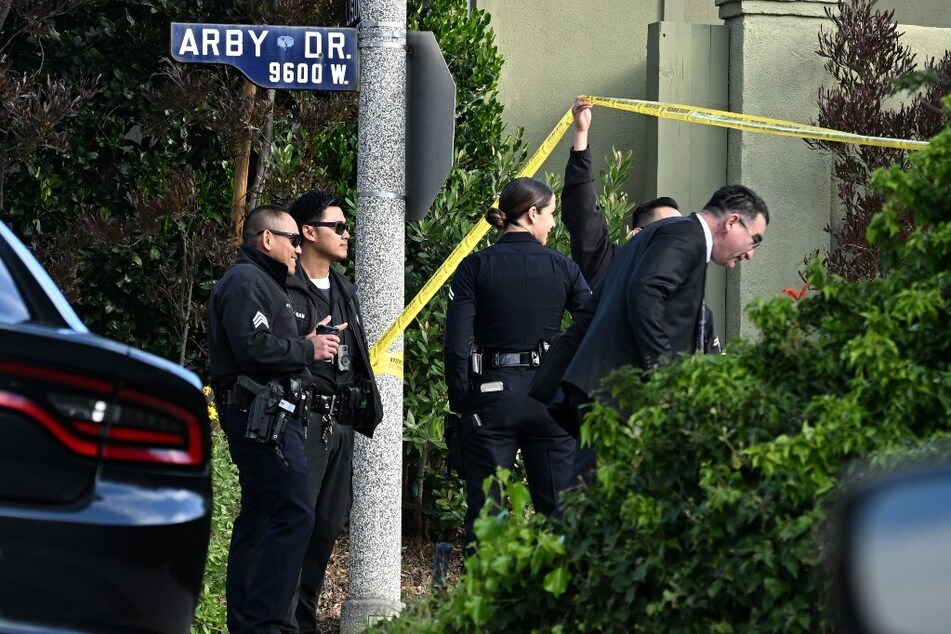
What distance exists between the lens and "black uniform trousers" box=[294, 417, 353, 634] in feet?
21.6

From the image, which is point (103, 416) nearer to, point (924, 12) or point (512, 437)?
point (512, 437)

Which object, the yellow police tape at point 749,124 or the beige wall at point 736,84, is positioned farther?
the beige wall at point 736,84

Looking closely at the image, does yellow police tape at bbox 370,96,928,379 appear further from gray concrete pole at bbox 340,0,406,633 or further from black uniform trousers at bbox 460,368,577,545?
black uniform trousers at bbox 460,368,577,545

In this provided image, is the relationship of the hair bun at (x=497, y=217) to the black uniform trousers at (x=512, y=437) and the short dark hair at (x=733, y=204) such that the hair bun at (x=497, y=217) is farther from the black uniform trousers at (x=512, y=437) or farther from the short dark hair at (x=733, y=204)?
the short dark hair at (x=733, y=204)

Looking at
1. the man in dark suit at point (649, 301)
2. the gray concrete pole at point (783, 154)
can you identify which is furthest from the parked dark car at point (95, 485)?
the gray concrete pole at point (783, 154)

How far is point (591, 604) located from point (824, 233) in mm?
6822

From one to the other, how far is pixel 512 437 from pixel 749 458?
3707mm

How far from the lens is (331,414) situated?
6.45 m

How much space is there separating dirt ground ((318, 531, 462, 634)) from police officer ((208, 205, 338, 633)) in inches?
54.9

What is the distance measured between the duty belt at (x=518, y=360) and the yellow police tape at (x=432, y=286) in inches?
17.7

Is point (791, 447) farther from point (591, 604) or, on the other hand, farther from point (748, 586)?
point (591, 604)

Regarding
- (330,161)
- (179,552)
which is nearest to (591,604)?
(179,552)

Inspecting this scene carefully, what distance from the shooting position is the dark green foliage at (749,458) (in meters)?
3.21

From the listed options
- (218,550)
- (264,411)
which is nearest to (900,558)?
(264,411)
